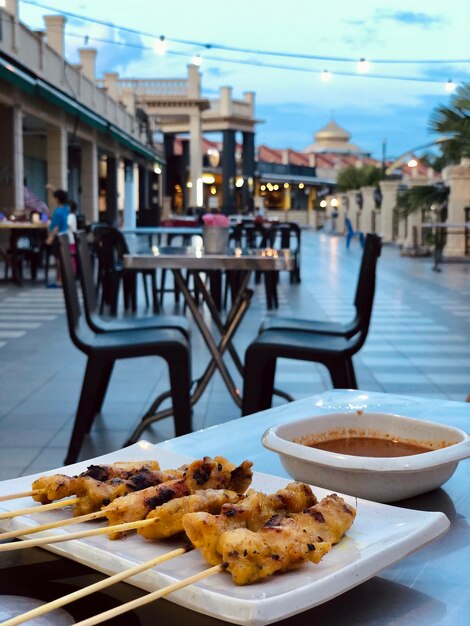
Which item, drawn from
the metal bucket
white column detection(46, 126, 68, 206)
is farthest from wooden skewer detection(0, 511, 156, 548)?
white column detection(46, 126, 68, 206)

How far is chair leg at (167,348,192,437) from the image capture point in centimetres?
386

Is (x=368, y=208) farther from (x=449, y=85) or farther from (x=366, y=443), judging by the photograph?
(x=366, y=443)

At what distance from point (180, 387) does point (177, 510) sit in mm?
2984

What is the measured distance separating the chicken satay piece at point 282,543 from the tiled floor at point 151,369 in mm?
2966

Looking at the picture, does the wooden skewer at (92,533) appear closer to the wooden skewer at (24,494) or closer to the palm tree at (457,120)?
the wooden skewer at (24,494)

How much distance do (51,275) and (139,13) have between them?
15004 millimetres

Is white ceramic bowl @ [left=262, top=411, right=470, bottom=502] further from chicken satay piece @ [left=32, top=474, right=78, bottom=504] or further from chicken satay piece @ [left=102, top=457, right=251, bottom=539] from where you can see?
chicken satay piece @ [left=32, top=474, right=78, bottom=504]

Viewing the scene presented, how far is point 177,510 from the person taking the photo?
2.90 ft

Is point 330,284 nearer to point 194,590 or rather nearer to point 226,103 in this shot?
point 194,590

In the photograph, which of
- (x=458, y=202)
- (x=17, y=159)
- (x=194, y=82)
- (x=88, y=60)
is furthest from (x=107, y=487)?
(x=194, y=82)

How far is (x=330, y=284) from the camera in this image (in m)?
13.8

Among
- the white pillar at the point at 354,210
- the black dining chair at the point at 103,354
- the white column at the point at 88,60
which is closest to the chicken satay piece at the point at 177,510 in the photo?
the black dining chair at the point at 103,354

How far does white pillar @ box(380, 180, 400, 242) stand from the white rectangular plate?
27759mm

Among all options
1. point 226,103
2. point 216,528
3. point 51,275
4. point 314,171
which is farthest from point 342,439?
point 314,171
